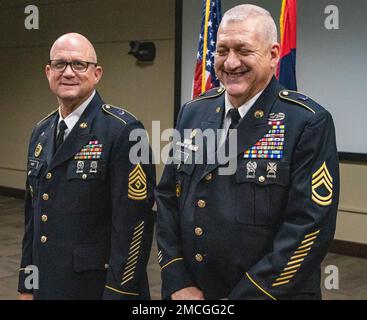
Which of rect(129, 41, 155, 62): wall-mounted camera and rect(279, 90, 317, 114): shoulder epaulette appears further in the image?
rect(129, 41, 155, 62): wall-mounted camera

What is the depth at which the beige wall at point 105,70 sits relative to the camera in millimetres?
4520

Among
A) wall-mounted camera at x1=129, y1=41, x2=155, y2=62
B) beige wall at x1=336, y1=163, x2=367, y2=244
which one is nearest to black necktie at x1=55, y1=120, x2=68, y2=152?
beige wall at x1=336, y1=163, x2=367, y2=244

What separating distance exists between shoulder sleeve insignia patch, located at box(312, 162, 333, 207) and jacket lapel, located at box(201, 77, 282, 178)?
0.64 ft

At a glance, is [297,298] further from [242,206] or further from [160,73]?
[160,73]

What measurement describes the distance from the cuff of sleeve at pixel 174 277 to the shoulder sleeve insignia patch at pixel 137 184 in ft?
0.80

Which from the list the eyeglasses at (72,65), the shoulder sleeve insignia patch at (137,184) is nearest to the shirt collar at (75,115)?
the eyeglasses at (72,65)

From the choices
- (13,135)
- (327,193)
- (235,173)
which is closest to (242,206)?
(235,173)

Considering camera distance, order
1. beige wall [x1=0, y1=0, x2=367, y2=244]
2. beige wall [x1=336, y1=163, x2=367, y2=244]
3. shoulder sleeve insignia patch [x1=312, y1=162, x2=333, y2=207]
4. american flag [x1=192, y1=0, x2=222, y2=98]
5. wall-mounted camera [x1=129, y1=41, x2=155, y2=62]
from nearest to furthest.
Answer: shoulder sleeve insignia patch [x1=312, y1=162, x2=333, y2=207], american flag [x1=192, y1=0, x2=222, y2=98], beige wall [x1=336, y1=163, x2=367, y2=244], beige wall [x1=0, y1=0, x2=367, y2=244], wall-mounted camera [x1=129, y1=41, x2=155, y2=62]

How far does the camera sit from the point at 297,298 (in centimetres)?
140

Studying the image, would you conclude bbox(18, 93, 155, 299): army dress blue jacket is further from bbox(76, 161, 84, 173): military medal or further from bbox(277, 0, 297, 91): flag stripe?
bbox(277, 0, 297, 91): flag stripe

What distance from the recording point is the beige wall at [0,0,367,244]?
4520 millimetres

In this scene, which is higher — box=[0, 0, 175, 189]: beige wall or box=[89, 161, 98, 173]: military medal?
box=[0, 0, 175, 189]: beige wall
